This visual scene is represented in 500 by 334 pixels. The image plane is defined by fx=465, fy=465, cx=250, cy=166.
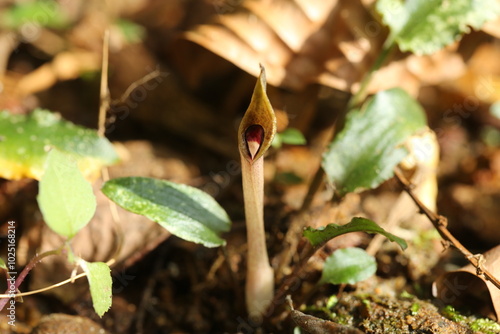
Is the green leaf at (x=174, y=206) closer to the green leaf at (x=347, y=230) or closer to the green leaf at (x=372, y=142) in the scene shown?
the green leaf at (x=347, y=230)

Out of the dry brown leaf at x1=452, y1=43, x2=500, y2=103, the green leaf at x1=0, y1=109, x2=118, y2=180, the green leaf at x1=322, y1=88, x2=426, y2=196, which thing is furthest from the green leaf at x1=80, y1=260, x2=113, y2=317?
the dry brown leaf at x1=452, y1=43, x2=500, y2=103

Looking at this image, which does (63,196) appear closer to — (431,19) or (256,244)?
(256,244)

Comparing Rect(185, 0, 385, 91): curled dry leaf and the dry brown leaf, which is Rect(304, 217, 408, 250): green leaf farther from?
the dry brown leaf

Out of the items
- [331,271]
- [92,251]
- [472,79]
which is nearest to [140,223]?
[92,251]

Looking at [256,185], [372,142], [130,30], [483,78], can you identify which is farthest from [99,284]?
[483,78]

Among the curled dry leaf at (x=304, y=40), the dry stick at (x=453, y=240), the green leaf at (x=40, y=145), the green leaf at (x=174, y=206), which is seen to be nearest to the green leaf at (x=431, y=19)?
the curled dry leaf at (x=304, y=40)
